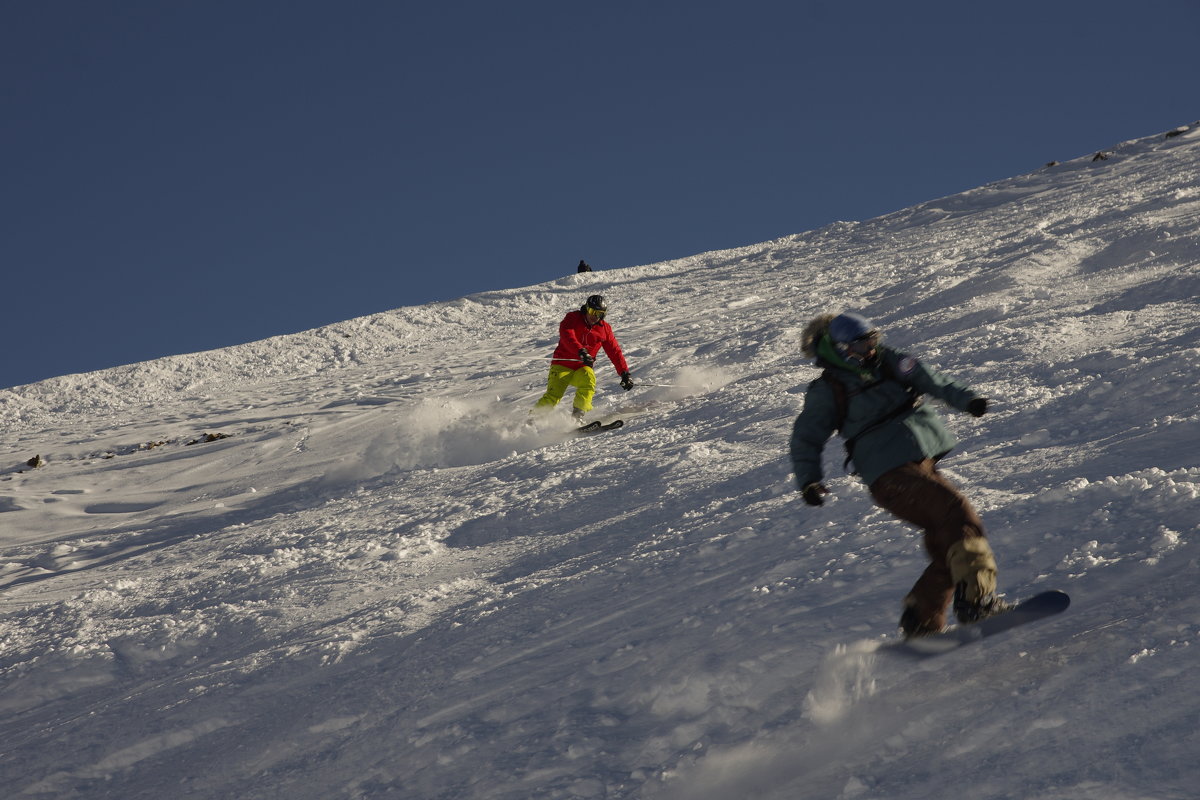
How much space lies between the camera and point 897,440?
419 centimetres

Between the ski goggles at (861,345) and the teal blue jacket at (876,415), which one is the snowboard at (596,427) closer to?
the teal blue jacket at (876,415)

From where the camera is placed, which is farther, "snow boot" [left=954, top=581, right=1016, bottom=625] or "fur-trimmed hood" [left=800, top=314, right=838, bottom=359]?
"fur-trimmed hood" [left=800, top=314, right=838, bottom=359]

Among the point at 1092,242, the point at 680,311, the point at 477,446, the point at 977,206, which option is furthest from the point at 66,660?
the point at 977,206

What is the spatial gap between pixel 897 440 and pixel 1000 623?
836mm

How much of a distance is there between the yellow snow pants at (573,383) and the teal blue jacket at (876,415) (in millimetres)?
7088

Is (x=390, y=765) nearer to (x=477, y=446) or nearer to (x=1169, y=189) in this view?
(x=477, y=446)

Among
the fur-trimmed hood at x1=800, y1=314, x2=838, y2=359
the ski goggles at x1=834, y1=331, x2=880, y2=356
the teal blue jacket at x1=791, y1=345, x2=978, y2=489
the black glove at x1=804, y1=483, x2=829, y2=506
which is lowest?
the black glove at x1=804, y1=483, x2=829, y2=506

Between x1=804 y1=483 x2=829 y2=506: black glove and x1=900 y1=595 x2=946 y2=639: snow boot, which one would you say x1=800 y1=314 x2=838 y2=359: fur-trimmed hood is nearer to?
x1=804 y1=483 x2=829 y2=506: black glove

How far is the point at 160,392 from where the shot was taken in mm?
21812

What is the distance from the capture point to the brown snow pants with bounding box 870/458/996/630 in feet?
12.8

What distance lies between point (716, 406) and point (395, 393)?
812cm

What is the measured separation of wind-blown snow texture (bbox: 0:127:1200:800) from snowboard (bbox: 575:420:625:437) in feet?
1.06

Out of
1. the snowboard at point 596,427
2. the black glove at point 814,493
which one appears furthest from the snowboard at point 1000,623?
→ the snowboard at point 596,427

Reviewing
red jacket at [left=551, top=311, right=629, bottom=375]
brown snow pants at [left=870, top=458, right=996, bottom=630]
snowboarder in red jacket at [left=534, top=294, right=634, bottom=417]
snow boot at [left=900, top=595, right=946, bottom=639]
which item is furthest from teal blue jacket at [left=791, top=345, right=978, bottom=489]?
red jacket at [left=551, top=311, right=629, bottom=375]
